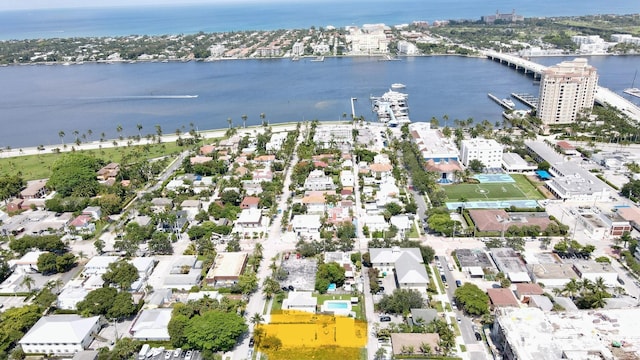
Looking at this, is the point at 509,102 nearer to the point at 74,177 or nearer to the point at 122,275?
the point at 74,177

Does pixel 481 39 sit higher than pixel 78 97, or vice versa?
pixel 481 39

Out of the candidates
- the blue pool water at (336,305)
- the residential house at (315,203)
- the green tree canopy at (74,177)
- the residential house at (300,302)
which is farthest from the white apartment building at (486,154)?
the green tree canopy at (74,177)

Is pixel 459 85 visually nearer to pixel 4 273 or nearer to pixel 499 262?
pixel 499 262

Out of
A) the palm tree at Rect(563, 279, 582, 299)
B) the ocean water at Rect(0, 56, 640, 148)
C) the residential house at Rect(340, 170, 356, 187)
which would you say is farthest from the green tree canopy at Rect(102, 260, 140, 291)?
the ocean water at Rect(0, 56, 640, 148)

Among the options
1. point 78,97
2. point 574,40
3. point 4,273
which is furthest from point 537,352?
point 574,40

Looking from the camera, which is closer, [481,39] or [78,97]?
[78,97]

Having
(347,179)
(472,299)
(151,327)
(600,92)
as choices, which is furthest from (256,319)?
(600,92)

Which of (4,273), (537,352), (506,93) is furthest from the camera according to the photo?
(506,93)

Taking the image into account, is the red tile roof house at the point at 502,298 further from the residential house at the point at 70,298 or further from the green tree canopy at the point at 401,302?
the residential house at the point at 70,298

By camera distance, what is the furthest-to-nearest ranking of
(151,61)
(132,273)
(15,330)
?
(151,61) < (132,273) < (15,330)
